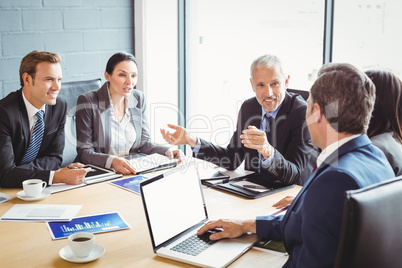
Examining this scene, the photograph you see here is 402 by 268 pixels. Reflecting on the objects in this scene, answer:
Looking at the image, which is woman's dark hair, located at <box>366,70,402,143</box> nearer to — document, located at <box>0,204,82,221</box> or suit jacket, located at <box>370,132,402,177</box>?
suit jacket, located at <box>370,132,402,177</box>

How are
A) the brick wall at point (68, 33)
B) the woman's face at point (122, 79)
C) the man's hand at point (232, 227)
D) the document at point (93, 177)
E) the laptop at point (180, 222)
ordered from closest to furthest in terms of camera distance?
the laptop at point (180, 222) < the man's hand at point (232, 227) < the document at point (93, 177) < the woman's face at point (122, 79) < the brick wall at point (68, 33)

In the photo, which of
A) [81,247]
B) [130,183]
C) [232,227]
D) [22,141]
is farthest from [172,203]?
[22,141]

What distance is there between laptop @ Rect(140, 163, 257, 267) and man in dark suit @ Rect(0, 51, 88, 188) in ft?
2.24

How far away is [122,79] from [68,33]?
2.90ft

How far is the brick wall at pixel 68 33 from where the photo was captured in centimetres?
328

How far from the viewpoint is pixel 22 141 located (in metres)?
Answer: 2.52

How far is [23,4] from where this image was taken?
130 inches

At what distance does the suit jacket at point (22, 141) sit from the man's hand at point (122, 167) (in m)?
0.35

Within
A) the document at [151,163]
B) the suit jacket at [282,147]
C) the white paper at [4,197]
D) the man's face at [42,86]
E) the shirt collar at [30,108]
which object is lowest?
the white paper at [4,197]

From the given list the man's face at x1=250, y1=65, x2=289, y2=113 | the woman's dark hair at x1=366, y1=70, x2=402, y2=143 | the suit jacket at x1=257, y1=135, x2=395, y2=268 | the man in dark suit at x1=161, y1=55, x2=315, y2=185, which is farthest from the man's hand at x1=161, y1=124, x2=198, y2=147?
the suit jacket at x1=257, y1=135, x2=395, y2=268

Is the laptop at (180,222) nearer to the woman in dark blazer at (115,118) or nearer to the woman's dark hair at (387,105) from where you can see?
the woman's dark hair at (387,105)

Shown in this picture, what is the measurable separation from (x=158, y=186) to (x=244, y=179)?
765 millimetres

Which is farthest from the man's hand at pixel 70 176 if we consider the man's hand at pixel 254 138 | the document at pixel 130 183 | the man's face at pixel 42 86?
the man's hand at pixel 254 138

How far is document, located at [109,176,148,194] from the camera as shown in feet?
7.35
